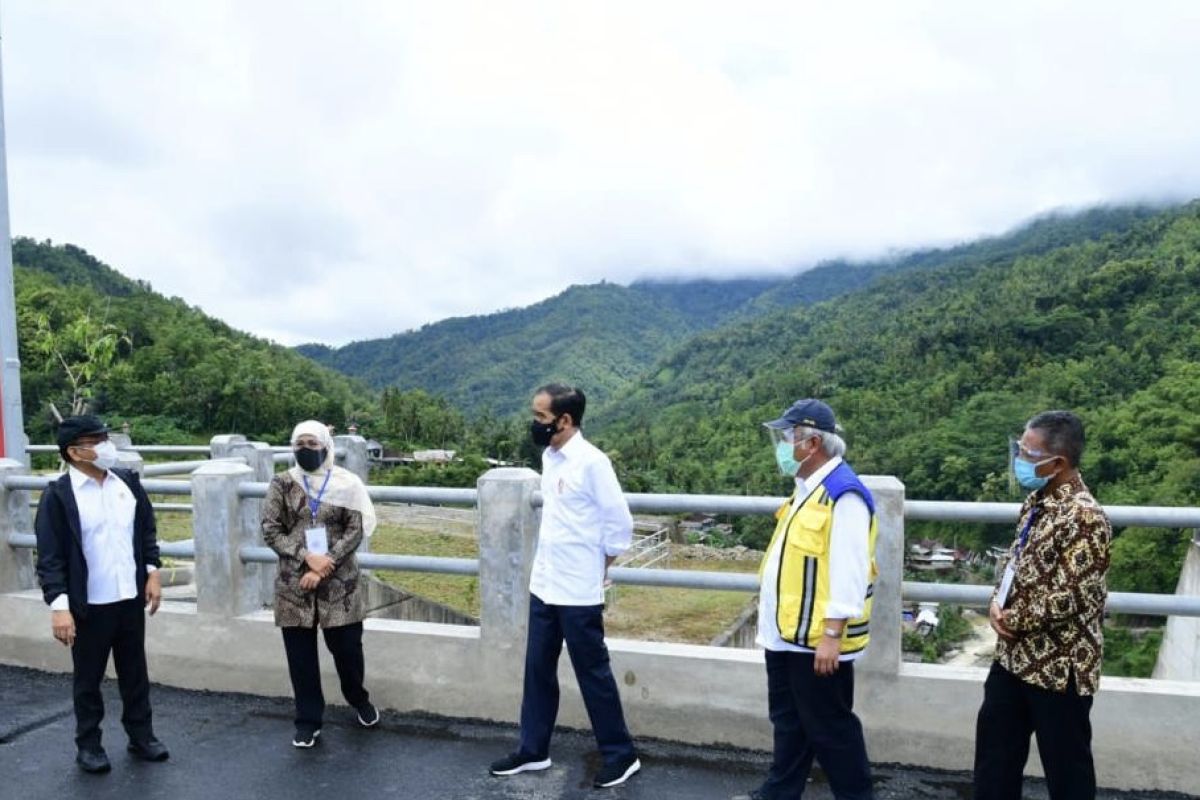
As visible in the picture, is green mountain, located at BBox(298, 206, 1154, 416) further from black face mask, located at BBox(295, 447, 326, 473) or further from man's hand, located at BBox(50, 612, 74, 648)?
man's hand, located at BBox(50, 612, 74, 648)

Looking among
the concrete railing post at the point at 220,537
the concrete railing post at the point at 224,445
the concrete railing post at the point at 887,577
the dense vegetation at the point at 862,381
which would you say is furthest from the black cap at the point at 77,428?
the dense vegetation at the point at 862,381

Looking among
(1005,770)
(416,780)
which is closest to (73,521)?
(416,780)

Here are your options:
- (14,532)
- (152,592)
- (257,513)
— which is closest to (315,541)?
(152,592)

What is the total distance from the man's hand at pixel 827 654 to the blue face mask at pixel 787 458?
67 centimetres

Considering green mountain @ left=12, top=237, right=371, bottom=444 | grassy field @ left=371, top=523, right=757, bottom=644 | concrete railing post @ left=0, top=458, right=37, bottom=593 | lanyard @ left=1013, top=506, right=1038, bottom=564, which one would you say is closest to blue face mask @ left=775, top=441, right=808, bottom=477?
lanyard @ left=1013, top=506, right=1038, bottom=564

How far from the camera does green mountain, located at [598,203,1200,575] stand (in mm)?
44625

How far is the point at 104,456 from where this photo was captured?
4.56 meters

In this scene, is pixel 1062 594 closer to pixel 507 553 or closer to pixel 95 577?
pixel 507 553

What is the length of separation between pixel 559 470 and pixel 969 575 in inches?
1195

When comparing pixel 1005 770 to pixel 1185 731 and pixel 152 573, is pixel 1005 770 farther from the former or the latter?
pixel 152 573

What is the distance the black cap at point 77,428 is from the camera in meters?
4.46

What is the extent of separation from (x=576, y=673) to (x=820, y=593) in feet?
4.51

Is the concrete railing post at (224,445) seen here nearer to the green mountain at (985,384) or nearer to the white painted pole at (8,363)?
the white painted pole at (8,363)

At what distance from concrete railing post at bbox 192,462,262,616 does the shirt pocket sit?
3.55 metres
